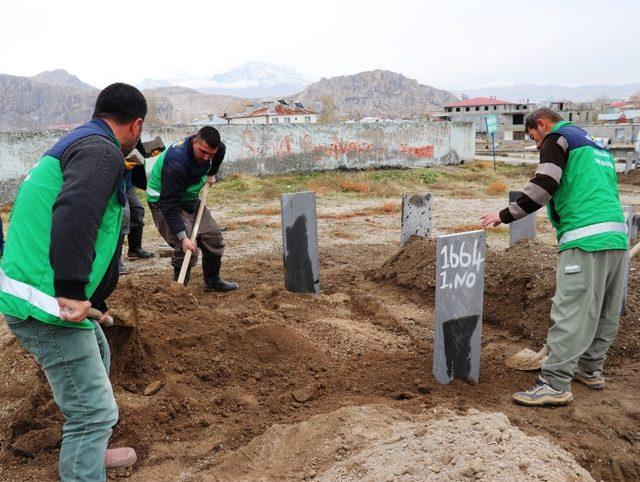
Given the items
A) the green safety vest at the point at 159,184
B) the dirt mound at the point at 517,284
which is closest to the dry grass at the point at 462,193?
the dirt mound at the point at 517,284

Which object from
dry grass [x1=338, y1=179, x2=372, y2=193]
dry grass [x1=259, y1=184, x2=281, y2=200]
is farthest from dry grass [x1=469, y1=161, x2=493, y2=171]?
Result: dry grass [x1=259, y1=184, x2=281, y2=200]

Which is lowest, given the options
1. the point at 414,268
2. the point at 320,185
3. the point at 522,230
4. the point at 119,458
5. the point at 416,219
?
the point at 320,185

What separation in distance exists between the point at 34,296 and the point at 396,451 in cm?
172

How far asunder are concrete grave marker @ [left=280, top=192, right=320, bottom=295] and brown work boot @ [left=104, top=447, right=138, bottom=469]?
291 centimetres

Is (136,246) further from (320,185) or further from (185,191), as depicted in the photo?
(320,185)

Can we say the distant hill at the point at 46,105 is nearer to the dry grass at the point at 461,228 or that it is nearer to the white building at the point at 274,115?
the white building at the point at 274,115

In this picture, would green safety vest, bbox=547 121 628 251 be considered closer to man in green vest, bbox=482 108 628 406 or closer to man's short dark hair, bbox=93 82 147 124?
man in green vest, bbox=482 108 628 406

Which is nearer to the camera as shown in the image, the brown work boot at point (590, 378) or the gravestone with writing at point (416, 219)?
the brown work boot at point (590, 378)

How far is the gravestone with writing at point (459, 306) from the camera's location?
349 cm

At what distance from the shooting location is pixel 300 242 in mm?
5559

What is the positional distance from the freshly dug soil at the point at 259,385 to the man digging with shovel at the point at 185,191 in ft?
1.72

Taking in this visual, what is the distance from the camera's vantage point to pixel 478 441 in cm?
244

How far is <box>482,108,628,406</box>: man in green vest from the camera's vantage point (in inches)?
133

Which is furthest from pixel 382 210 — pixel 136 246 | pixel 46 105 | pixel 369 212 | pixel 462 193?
pixel 46 105
